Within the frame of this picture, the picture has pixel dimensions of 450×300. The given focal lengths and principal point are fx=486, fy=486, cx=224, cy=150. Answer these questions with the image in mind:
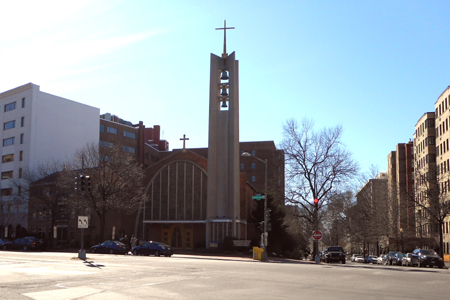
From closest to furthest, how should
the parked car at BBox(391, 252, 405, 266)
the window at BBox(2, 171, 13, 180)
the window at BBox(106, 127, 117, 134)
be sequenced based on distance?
the parked car at BBox(391, 252, 405, 266) → the window at BBox(2, 171, 13, 180) → the window at BBox(106, 127, 117, 134)

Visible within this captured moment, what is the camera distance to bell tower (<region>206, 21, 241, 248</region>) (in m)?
A: 50.4

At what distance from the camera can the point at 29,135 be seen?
250 feet

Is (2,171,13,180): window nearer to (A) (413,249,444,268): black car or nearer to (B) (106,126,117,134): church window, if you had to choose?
(B) (106,126,117,134): church window

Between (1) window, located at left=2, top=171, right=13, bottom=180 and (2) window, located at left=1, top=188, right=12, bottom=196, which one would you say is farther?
(1) window, located at left=2, top=171, right=13, bottom=180

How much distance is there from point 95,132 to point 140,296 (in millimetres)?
77612

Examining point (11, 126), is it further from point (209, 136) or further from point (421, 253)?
point (421, 253)

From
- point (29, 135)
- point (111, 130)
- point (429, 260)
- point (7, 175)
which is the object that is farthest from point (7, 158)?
point (429, 260)

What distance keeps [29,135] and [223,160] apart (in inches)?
1568

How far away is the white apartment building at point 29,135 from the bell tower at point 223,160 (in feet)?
110

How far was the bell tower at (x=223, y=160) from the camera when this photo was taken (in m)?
50.4

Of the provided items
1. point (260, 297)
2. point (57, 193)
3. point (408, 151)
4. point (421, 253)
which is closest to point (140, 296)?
point (260, 297)

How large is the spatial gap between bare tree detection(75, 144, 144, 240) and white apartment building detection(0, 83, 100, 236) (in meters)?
23.3

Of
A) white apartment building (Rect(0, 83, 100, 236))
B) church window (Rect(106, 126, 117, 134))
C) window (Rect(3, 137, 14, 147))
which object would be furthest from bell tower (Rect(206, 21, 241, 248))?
church window (Rect(106, 126, 117, 134))

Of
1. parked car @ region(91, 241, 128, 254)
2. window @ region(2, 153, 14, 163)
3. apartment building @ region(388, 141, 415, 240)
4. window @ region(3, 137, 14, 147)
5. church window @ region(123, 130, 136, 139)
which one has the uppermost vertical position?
church window @ region(123, 130, 136, 139)
